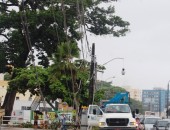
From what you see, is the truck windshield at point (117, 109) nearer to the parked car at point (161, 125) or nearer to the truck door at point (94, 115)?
the truck door at point (94, 115)

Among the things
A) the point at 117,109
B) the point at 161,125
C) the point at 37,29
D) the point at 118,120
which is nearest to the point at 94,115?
the point at 161,125

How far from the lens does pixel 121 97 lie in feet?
158

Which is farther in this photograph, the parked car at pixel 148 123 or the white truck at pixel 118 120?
the parked car at pixel 148 123

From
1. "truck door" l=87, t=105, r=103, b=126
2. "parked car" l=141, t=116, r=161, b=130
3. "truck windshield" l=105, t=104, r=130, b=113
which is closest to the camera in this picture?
"truck windshield" l=105, t=104, r=130, b=113

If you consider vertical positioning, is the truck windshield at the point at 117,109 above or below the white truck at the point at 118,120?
above

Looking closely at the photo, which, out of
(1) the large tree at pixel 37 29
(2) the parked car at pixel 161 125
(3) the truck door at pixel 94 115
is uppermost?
(1) the large tree at pixel 37 29

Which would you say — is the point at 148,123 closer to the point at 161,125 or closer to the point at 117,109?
the point at 161,125

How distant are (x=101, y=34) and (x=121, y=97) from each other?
39.4ft

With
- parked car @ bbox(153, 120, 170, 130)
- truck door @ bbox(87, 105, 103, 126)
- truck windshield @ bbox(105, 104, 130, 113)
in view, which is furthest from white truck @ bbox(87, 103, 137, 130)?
parked car @ bbox(153, 120, 170, 130)

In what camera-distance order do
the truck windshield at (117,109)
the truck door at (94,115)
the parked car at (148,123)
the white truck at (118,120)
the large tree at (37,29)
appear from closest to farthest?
the white truck at (118,120) → the truck windshield at (117,109) → the truck door at (94,115) → the parked car at (148,123) → the large tree at (37,29)

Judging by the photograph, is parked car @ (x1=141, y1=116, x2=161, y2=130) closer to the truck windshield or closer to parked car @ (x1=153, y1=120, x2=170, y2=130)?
parked car @ (x1=153, y1=120, x2=170, y2=130)

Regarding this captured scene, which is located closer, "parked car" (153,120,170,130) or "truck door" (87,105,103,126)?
"parked car" (153,120,170,130)

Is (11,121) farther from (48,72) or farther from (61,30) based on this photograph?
(61,30)

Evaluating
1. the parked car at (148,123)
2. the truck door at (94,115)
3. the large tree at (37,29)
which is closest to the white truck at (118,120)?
the truck door at (94,115)
